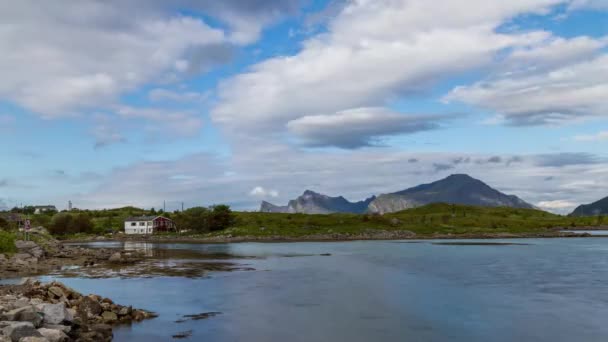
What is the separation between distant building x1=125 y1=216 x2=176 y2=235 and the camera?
160375mm

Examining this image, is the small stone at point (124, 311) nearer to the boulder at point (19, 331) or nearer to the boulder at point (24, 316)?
the boulder at point (24, 316)

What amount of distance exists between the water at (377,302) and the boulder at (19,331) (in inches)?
174

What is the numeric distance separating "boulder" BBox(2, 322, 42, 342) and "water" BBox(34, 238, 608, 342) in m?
4.43

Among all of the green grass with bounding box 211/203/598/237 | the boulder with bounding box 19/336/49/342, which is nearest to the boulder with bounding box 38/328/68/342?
the boulder with bounding box 19/336/49/342

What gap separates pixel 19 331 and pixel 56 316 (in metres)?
3.54

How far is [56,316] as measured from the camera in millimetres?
22703

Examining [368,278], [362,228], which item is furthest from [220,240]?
[368,278]

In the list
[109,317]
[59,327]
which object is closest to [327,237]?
[109,317]

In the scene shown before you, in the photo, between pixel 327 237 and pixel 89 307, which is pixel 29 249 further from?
pixel 327 237

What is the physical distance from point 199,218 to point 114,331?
5014 inches

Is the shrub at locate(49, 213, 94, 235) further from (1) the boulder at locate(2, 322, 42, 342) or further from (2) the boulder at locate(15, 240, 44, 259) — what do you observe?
(1) the boulder at locate(2, 322, 42, 342)

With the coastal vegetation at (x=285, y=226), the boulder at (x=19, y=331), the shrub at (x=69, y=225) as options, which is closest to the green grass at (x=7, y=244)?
the boulder at (x=19, y=331)

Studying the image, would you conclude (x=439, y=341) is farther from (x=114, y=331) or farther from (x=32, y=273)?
(x=32, y=273)

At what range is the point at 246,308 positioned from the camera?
31.7 m
